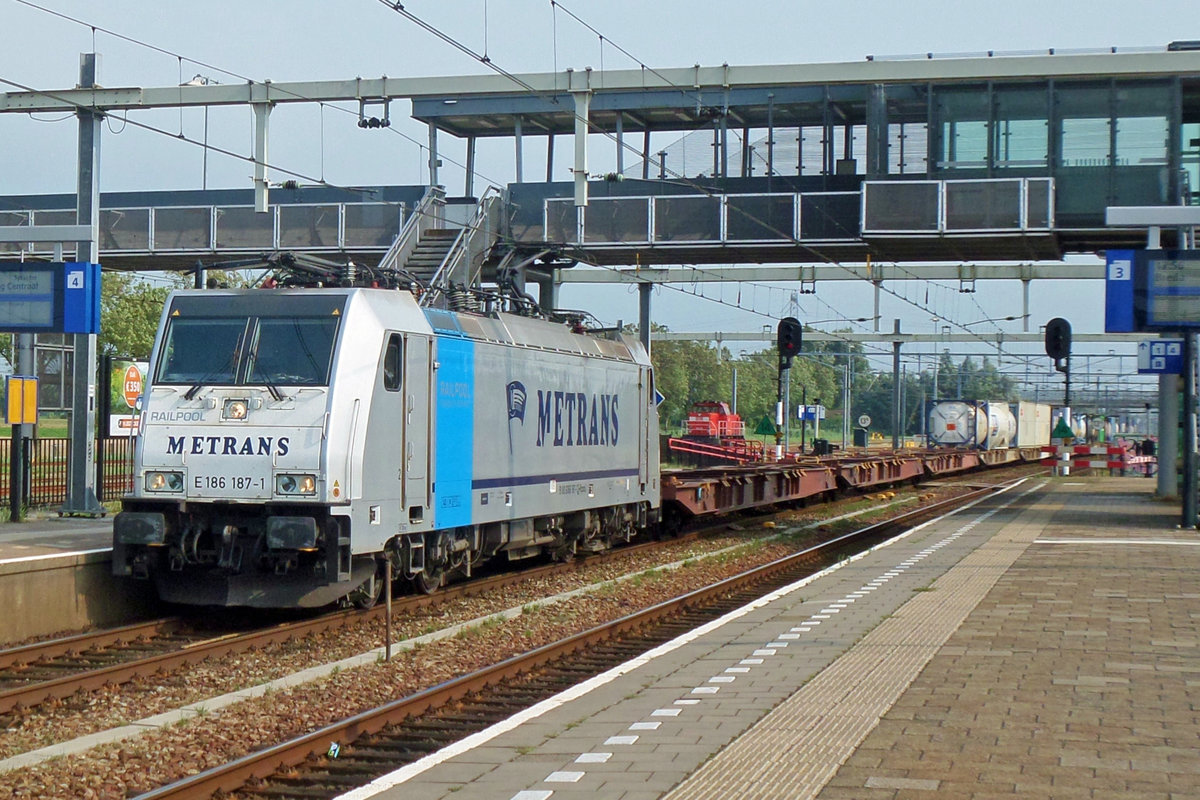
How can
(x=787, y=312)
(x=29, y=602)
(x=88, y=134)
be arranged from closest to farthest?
(x=29, y=602) < (x=88, y=134) < (x=787, y=312)

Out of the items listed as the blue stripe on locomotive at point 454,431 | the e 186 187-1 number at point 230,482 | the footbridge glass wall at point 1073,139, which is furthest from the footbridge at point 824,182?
the e 186 187-1 number at point 230,482

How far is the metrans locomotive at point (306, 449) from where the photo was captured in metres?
12.2

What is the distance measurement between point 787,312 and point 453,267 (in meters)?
33.2

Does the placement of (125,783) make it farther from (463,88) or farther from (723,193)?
(723,193)

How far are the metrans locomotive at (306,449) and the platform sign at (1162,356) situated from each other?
617 inches

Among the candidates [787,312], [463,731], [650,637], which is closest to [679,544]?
[650,637]

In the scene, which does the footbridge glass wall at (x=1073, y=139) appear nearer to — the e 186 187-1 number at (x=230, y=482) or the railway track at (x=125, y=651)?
the railway track at (x=125, y=651)

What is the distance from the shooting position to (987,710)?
26.2 ft

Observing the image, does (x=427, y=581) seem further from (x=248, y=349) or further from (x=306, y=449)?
(x=248, y=349)

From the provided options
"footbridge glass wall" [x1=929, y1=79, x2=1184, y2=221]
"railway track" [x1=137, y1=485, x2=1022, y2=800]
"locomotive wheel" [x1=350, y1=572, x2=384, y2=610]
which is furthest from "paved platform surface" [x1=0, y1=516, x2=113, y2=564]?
"footbridge glass wall" [x1=929, y1=79, x2=1184, y2=221]

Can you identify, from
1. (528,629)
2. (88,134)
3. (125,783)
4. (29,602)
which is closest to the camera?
(125,783)

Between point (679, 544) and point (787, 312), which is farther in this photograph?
point (787, 312)

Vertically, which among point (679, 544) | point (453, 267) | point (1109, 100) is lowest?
point (679, 544)

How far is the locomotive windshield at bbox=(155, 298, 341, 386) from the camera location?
41.4 ft
